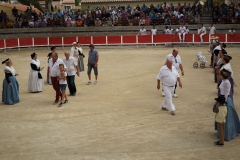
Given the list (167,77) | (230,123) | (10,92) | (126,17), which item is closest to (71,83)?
(10,92)

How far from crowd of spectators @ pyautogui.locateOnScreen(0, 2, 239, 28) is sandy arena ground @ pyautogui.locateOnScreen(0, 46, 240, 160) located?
1771 cm

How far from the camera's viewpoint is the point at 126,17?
34.1 m

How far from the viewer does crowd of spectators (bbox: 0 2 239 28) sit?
33.1 metres

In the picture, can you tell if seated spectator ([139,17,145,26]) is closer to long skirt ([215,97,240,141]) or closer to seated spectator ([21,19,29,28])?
seated spectator ([21,19,29,28])

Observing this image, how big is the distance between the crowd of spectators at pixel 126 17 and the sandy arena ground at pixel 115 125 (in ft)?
58.1

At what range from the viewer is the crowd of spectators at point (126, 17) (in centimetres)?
3309

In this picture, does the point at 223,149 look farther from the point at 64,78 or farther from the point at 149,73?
the point at 149,73

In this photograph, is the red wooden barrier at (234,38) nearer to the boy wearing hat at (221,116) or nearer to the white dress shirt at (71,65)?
the white dress shirt at (71,65)

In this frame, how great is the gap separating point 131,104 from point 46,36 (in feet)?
77.6

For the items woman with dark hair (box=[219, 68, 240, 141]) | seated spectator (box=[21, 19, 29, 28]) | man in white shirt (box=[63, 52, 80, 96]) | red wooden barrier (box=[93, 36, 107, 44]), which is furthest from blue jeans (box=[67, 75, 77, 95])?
seated spectator (box=[21, 19, 29, 28])

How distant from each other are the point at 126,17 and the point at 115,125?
2520cm

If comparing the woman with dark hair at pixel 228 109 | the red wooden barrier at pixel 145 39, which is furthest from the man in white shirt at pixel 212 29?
the woman with dark hair at pixel 228 109

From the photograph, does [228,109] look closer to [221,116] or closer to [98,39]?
[221,116]

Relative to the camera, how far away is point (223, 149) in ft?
26.2
